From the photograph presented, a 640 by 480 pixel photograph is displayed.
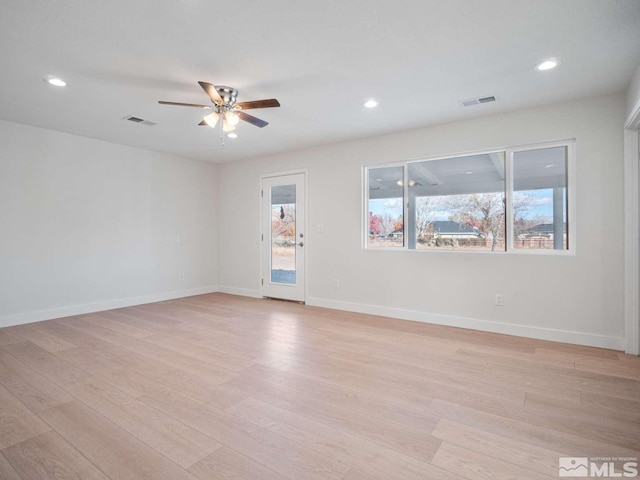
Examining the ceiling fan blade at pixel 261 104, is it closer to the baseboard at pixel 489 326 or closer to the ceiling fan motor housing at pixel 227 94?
the ceiling fan motor housing at pixel 227 94

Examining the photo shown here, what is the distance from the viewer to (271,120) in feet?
13.2

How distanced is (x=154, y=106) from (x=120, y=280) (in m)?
2.98

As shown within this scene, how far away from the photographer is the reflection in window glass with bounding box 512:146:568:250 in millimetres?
3605

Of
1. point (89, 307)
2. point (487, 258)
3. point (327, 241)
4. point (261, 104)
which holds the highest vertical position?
point (261, 104)

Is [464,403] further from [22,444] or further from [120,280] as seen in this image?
[120,280]

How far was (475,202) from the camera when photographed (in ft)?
13.5

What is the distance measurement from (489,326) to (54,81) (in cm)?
525

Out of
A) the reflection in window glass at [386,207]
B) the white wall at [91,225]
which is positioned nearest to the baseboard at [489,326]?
the reflection in window glass at [386,207]

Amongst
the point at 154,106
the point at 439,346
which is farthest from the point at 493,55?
the point at 154,106

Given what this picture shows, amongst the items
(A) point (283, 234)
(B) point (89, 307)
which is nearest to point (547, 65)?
(A) point (283, 234)

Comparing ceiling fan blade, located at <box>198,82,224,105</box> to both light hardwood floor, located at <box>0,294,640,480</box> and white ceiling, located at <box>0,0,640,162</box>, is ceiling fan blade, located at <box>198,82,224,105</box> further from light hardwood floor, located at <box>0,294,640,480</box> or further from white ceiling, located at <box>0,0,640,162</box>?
light hardwood floor, located at <box>0,294,640,480</box>

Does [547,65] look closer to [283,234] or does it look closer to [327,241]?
[327,241]

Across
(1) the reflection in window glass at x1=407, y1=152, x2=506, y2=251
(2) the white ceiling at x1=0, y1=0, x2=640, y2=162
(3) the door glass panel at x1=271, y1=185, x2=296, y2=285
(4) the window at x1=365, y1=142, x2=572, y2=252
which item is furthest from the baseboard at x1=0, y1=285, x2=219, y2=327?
(1) the reflection in window glass at x1=407, y1=152, x2=506, y2=251

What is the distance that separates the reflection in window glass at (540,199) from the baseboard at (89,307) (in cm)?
545
